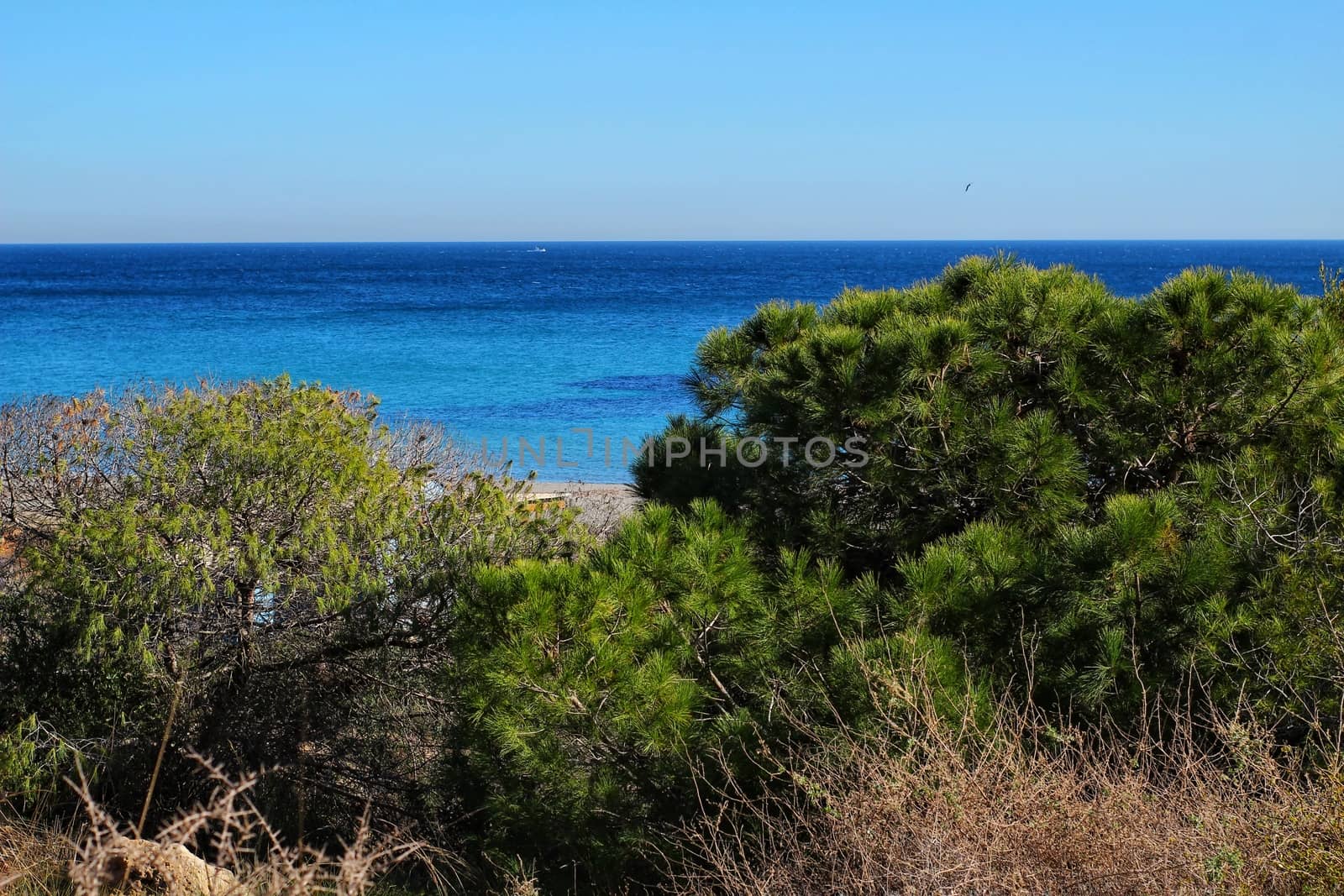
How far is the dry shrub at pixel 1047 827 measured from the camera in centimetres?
307

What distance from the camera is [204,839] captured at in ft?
21.7

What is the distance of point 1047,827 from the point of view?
3279 millimetres

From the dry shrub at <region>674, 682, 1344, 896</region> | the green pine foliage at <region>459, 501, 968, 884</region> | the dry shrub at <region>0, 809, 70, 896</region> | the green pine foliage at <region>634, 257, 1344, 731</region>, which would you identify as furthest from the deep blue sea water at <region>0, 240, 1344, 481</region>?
the dry shrub at <region>674, 682, 1344, 896</region>

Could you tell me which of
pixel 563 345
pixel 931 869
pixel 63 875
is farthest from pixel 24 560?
pixel 563 345

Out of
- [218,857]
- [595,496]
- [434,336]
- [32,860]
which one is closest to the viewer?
[218,857]

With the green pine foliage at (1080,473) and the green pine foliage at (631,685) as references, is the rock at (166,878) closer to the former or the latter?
the green pine foliage at (631,685)

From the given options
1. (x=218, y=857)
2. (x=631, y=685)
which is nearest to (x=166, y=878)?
(x=218, y=857)

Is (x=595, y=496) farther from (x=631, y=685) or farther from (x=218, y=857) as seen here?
(x=218, y=857)

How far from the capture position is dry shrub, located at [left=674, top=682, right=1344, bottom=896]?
3070mm

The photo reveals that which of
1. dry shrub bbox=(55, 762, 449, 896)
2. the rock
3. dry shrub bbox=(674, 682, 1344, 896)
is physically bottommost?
the rock

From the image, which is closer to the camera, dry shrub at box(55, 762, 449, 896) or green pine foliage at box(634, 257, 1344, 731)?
dry shrub at box(55, 762, 449, 896)

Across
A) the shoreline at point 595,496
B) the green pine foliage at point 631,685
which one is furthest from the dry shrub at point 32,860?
the shoreline at point 595,496

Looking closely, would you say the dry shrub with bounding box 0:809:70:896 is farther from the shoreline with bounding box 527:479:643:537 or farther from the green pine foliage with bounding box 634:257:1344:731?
the shoreline with bounding box 527:479:643:537

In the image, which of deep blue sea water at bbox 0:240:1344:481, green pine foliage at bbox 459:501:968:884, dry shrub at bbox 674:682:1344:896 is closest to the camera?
dry shrub at bbox 674:682:1344:896
